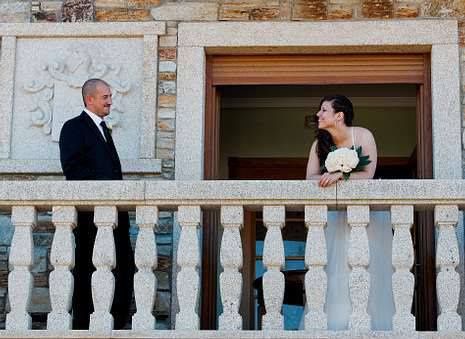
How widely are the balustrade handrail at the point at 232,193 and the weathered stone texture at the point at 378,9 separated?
1930 millimetres

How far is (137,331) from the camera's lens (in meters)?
7.08

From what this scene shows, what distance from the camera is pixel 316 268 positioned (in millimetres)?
7109

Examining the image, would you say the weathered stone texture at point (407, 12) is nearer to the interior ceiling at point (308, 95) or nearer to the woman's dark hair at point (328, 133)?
the woman's dark hair at point (328, 133)

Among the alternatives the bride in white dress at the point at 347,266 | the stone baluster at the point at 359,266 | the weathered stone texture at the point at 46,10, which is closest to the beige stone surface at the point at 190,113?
the weathered stone texture at the point at 46,10

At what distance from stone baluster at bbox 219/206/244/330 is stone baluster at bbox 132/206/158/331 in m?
0.37

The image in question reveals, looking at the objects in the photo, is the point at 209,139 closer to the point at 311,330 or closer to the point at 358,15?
the point at 358,15

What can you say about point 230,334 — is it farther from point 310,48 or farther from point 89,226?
point 310,48

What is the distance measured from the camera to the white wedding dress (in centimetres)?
725

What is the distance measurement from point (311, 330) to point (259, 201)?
75 centimetres

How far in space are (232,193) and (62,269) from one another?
1.01 metres

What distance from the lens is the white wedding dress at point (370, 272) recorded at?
7.25 m

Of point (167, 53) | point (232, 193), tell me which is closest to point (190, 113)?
point (167, 53)

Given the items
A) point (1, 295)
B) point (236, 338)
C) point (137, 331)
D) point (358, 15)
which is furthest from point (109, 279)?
point (358, 15)

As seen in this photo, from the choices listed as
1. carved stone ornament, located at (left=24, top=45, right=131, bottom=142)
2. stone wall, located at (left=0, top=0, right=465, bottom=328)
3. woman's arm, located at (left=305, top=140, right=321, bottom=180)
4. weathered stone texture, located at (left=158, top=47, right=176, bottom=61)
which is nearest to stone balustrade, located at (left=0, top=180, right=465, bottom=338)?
woman's arm, located at (left=305, top=140, right=321, bottom=180)
